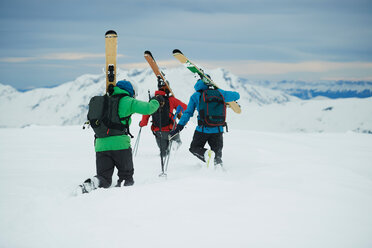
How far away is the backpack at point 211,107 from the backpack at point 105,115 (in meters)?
A: 2.16

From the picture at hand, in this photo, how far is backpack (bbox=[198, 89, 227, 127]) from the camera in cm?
710

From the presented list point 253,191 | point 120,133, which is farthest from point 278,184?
point 120,133

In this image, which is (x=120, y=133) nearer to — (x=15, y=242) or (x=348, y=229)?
(x=15, y=242)

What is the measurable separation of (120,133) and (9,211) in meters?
2.23

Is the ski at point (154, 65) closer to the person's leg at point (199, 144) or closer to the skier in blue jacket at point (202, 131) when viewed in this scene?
the skier in blue jacket at point (202, 131)

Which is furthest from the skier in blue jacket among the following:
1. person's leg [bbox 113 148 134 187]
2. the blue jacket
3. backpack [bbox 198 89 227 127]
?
person's leg [bbox 113 148 134 187]

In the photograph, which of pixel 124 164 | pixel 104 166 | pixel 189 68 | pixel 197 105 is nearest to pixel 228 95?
pixel 197 105

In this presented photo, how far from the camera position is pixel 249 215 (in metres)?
3.81

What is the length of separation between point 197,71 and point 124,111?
3.09 meters

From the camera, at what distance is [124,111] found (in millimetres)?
5672

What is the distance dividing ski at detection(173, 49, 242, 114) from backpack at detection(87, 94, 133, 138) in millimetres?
2548

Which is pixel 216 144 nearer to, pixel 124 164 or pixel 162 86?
pixel 124 164

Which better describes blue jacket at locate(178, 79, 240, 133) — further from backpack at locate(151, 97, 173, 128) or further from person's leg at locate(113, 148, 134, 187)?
person's leg at locate(113, 148, 134, 187)

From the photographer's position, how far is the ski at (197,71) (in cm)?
751
